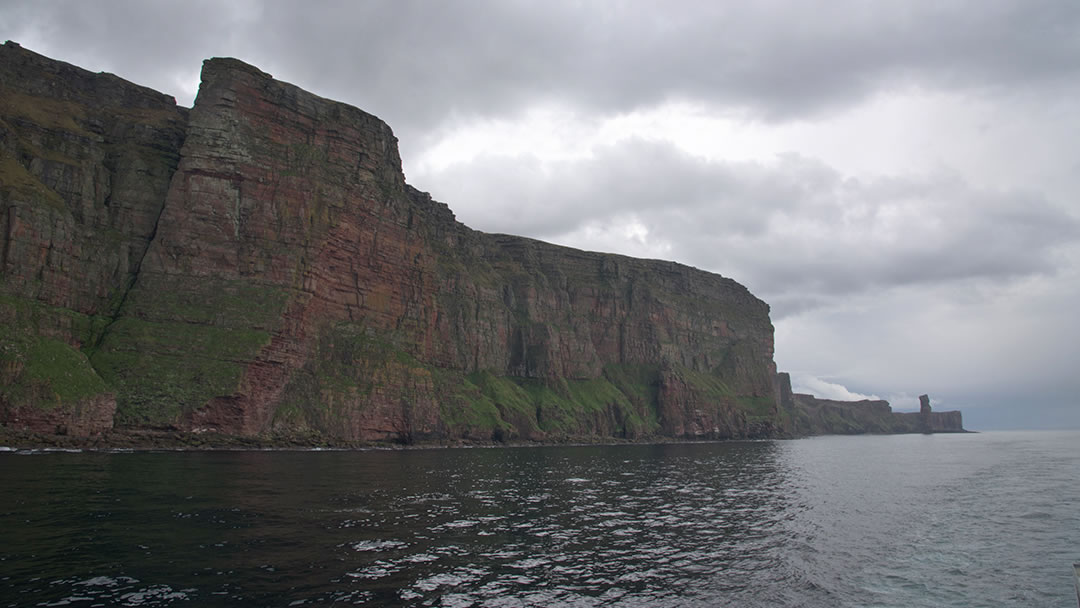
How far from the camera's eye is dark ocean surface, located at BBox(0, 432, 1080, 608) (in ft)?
79.6

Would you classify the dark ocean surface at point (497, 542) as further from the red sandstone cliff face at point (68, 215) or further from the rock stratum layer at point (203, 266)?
the rock stratum layer at point (203, 266)

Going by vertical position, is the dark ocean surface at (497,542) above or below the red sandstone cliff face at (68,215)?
below

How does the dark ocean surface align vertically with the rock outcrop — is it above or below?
below

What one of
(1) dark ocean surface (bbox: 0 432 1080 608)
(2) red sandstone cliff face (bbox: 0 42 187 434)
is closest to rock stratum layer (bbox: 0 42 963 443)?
(2) red sandstone cliff face (bbox: 0 42 187 434)

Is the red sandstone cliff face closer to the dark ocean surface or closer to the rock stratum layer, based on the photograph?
the rock stratum layer

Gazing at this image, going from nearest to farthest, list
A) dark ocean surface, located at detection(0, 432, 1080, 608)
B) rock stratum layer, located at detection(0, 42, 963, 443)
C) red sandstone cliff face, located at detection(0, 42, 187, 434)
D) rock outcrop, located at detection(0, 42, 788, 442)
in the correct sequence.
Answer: dark ocean surface, located at detection(0, 432, 1080, 608), red sandstone cliff face, located at detection(0, 42, 187, 434), rock stratum layer, located at detection(0, 42, 963, 443), rock outcrop, located at detection(0, 42, 788, 442)

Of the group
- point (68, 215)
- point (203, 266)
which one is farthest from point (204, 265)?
point (68, 215)

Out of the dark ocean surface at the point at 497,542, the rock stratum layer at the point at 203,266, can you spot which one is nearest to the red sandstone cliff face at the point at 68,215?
the rock stratum layer at the point at 203,266

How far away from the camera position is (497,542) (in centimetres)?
3428

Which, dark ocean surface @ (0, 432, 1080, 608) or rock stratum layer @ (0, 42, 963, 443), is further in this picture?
rock stratum layer @ (0, 42, 963, 443)

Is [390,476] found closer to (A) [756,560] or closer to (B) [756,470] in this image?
(A) [756,560]

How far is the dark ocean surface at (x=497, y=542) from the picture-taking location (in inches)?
955

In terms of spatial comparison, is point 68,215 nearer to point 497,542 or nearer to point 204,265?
point 204,265

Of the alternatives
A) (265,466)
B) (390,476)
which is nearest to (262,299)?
(265,466)
